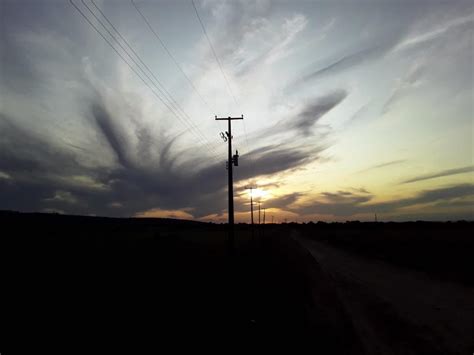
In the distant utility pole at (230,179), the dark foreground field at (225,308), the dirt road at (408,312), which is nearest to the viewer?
the dark foreground field at (225,308)

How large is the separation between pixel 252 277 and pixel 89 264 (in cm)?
1383

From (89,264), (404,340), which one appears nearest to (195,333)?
(404,340)

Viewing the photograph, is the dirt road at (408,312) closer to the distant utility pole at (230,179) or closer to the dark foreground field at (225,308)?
the dark foreground field at (225,308)

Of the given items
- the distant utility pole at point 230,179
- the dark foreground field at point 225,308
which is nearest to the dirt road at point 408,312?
the dark foreground field at point 225,308

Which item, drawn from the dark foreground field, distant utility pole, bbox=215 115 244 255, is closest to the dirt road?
the dark foreground field

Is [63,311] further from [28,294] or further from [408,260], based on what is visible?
[408,260]

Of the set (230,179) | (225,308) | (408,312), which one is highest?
(230,179)

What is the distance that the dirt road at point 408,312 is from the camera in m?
10.5

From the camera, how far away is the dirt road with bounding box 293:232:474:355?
10.5 m

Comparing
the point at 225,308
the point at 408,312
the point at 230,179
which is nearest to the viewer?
the point at 225,308

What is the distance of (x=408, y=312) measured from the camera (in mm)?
14305

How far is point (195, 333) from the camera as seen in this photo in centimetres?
1032

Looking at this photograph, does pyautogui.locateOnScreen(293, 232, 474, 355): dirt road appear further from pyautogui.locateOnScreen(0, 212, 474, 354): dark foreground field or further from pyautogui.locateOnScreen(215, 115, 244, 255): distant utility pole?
pyautogui.locateOnScreen(215, 115, 244, 255): distant utility pole

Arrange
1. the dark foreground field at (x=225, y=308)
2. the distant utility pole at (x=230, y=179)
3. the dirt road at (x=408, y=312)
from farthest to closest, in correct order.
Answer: the distant utility pole at (x=230, y=179)
the dirt road at (x=408, y=312)
the dark foreground field at (x=225, y=308)
